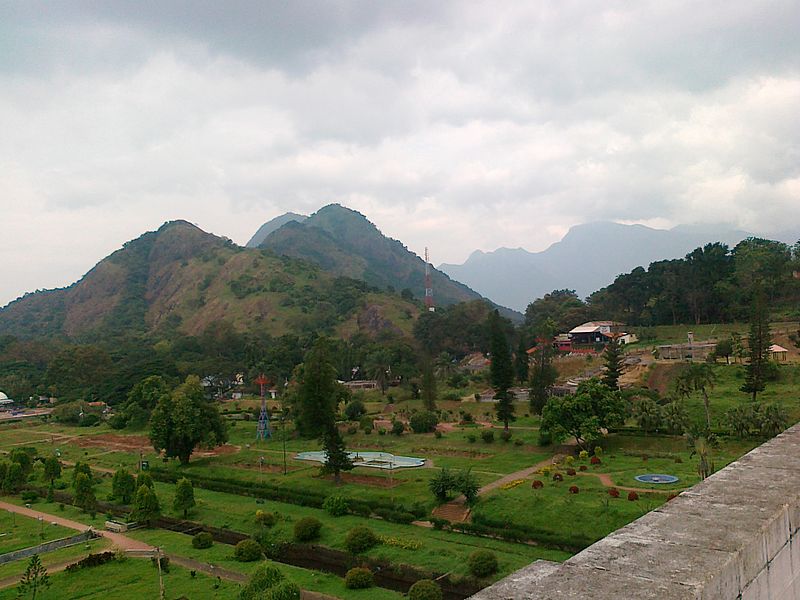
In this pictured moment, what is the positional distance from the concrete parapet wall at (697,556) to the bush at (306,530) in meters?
23.2

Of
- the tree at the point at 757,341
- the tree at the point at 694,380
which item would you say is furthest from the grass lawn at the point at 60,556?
the tree at the point at 757,341

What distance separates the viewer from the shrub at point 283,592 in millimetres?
17009

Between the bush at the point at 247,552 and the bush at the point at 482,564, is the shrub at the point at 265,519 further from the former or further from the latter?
the bush at the point at 482,564

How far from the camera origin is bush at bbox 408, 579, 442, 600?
58.9 feet

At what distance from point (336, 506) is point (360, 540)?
4.78 metres

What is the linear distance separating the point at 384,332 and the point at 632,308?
4002 cm

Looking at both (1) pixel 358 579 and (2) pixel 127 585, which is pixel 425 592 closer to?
(1) pixel 358 579

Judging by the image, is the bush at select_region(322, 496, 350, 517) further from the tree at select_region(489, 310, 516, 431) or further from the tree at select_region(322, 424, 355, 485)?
the tree at select_region(489, 310, 516, 431)

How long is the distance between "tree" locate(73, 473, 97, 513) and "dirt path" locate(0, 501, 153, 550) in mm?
1177

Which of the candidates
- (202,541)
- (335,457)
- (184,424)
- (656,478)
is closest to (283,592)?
(202,541)

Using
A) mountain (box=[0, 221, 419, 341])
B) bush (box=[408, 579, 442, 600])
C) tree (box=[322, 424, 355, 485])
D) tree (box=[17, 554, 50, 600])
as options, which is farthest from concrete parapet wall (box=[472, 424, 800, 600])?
mountain (box=[0, 221, 419, 341])

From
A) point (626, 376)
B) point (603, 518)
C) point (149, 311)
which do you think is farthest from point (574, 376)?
point (149, 311)

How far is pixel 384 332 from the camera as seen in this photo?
99938 millimetres

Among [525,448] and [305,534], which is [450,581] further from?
[525,448]
